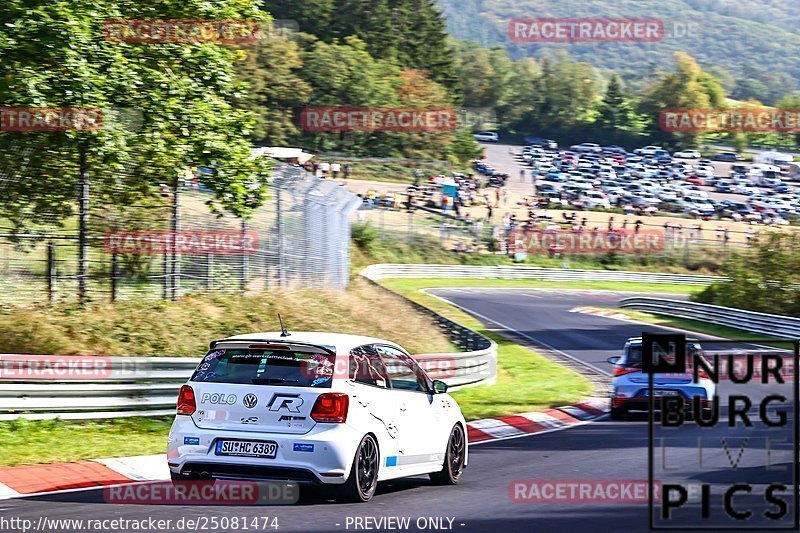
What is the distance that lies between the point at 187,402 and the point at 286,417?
871 mm

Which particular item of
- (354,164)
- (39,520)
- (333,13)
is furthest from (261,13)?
(333,13)

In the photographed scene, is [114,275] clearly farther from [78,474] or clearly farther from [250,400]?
[250,400]

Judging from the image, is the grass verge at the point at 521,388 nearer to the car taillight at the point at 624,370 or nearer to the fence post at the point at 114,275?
the car taillight at the point at 624,370

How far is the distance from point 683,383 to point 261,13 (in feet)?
34.5

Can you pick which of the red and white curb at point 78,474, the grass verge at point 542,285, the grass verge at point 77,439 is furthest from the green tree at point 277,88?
the red and white curb at point 78,474

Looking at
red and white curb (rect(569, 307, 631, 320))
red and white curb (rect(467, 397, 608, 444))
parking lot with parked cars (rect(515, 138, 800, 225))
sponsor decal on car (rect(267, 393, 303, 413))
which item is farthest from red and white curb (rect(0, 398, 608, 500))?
parking lot with parked cars (rect(515, 138, 800, 225))

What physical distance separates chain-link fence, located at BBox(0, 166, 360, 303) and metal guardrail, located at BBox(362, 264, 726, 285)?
3393 centimetres

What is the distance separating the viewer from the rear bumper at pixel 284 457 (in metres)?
8.77

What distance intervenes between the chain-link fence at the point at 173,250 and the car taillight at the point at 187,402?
957cm

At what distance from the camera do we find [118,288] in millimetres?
19391

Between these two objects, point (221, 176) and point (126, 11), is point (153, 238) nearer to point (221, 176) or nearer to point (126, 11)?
point (221, 176)

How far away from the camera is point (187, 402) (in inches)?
360

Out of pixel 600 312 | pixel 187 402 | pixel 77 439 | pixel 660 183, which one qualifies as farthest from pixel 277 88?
pixel 187 402

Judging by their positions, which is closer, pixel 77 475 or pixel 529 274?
pixel 77 475
